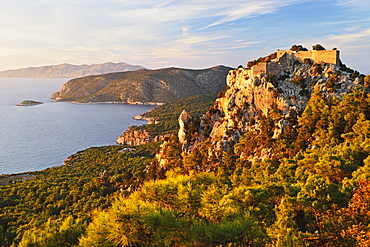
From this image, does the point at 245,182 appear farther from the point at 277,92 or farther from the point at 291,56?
the point at 291,56

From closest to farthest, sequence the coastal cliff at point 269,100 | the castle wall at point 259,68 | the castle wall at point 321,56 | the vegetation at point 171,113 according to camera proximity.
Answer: the coastal cliff at point 269,100 < the castle wall at point 321,56 < the castle wall at point 259,68 < the vegetation at point 171,113

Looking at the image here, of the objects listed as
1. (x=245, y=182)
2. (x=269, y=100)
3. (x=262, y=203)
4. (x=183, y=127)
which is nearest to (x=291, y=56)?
(x=269, y=100)

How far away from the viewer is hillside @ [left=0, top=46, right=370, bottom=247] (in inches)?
583

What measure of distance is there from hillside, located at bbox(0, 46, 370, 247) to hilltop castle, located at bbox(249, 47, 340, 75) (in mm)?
173

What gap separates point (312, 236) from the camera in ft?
46.8

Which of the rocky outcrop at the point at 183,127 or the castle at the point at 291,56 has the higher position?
the castle at the point at 291,56

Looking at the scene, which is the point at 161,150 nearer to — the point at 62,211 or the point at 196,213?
the point at 62,211

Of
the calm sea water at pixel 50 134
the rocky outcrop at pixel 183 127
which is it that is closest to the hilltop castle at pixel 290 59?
the rocky outcrop at pixel 183 127

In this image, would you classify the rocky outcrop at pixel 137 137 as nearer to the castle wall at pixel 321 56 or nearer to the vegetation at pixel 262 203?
the vegetation at pixel 262 203

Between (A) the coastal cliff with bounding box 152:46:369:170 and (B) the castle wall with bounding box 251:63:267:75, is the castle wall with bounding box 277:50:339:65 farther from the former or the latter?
(B) the castle wall with bounding box 251:63:267:75

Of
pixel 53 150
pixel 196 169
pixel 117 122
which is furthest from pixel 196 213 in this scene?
pixel 117 122

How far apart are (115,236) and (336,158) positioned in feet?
61.7

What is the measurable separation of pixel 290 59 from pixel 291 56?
58 cm

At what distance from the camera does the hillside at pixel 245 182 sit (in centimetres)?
1482
